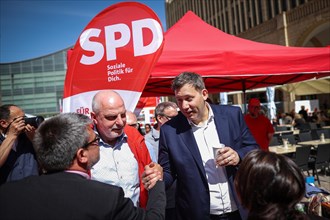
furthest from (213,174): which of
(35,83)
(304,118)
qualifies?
(35,83)

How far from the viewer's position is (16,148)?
9.85 ft

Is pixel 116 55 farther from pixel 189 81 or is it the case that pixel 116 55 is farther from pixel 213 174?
pixel 213 174

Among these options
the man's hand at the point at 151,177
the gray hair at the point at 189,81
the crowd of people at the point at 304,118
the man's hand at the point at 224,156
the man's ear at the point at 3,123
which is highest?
the gray hair at the point at 189,81

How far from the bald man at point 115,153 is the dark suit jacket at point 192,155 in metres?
0.27

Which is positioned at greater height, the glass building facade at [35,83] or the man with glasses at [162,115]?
the glass building facade at [35,83]

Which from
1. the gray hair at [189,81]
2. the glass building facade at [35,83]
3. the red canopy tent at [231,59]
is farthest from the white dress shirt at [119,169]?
the glass building facade at [35,83]

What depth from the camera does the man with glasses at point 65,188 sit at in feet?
4.38

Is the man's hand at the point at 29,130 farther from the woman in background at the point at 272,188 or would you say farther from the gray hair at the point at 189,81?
the woman in background at the point at 272,188

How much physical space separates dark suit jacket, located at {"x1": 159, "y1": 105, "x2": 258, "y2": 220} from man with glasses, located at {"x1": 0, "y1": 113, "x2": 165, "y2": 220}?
30.3 inches

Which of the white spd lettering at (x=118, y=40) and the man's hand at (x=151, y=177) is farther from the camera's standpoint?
the white spd lettering at (x=118, y=40)

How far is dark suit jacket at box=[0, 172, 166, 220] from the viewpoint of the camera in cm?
133

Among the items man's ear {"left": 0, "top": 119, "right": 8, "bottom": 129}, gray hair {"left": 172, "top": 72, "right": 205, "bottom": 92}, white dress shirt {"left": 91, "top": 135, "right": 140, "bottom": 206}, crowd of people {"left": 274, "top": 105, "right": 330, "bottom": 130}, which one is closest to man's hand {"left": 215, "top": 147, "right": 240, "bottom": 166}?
gray hair {"left": 172, "top": 72, "right": 205, "bottom": 92}

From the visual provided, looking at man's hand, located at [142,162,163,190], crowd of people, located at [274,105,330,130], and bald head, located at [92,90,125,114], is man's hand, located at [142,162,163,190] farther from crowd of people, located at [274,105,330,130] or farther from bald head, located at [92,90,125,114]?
crowd of people, located at [274,105,330,130]

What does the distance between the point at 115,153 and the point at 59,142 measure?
0.99 meters
